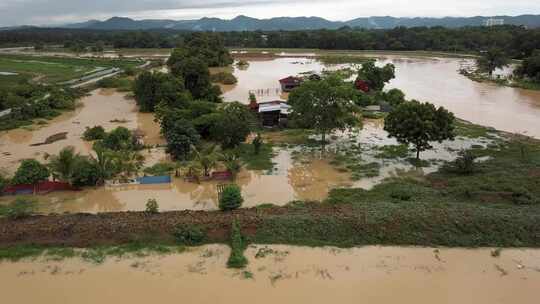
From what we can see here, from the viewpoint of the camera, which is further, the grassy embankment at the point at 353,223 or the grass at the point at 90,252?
the grassy embankment at the point at 353,223

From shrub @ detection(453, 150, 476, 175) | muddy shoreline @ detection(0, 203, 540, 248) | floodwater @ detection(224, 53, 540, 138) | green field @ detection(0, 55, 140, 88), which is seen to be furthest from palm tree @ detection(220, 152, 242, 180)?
green field @ detection(0, 55, 140, 88)

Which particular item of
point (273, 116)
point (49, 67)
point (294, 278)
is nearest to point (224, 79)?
point (273, 116)

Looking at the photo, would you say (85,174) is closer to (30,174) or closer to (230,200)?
(30,174)

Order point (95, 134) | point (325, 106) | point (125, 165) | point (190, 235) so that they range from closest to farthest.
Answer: point (190, 235)
point (125, 165)
point (325, 106)
point (95, 134)

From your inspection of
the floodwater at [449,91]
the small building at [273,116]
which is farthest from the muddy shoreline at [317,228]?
the floodwater at [449,91]

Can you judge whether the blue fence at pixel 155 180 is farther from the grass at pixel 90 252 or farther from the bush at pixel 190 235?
the grass at pixel 90 252
